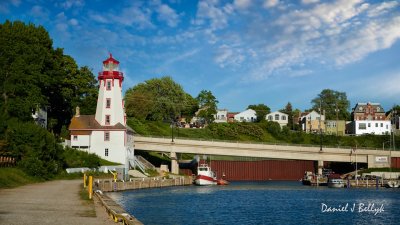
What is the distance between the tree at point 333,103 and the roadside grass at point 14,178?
130651mm

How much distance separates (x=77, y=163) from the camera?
2621 inches

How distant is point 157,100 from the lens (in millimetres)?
133875

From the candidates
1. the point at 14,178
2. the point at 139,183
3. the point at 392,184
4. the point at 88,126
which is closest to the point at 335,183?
the point at 392,184

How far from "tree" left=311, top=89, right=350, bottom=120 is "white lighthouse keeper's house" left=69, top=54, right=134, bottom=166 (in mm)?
101247

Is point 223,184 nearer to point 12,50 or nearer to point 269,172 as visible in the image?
point 269,172

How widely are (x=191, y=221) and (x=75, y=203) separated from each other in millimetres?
8343

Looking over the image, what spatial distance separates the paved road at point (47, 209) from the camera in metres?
22.8

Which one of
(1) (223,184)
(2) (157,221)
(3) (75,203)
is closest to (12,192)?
(3) (75,203)

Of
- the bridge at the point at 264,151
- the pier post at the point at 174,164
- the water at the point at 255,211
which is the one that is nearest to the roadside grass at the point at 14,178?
the water at the point at 255,211

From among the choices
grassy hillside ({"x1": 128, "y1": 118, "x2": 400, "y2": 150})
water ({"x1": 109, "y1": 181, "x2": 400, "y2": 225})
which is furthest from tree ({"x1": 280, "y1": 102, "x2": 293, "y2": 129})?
water ({"x1": 109, "y1": 181, "x2": 400, "y2": 225})

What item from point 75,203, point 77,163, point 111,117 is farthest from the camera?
point 111,117

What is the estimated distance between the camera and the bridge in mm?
89125

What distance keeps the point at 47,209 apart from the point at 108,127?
174 feet

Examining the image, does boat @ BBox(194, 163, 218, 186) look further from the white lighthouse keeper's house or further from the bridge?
the white lighthouse keeper's house
